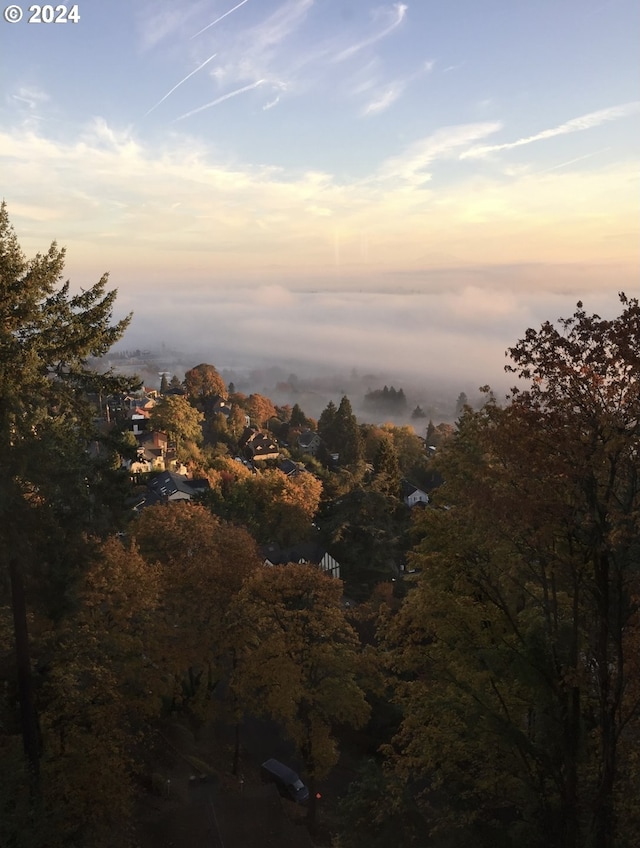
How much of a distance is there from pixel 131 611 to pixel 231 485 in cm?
3018

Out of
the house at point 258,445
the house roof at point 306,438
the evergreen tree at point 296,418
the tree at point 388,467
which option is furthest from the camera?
the evergreen tree at point 296,418

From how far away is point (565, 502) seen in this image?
8.07 m

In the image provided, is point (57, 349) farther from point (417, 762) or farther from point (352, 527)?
point (352, 527)

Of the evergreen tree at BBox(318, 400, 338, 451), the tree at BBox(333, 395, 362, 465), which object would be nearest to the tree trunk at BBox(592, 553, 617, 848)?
the tree at BBox(333, 395, 362, 465)

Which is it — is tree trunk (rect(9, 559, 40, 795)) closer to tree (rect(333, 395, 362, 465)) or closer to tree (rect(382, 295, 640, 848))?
tree (rect(382, 295, 640, 848))

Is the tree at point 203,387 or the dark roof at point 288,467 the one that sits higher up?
the tree at point 203,387

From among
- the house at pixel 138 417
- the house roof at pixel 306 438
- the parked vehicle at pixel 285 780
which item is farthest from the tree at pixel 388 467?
the house roof at pixel 306 438

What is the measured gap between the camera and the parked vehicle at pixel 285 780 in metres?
21.0

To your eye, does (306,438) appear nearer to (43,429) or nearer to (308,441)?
(308,441)

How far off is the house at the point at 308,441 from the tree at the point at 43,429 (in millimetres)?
67312

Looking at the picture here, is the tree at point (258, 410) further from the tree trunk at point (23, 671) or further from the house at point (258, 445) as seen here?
the tree trunk at point (23, 671)

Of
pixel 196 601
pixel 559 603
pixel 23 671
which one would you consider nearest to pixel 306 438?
pixel 196 601

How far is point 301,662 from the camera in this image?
18766 millimetres

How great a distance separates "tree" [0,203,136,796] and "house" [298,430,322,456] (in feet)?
221
